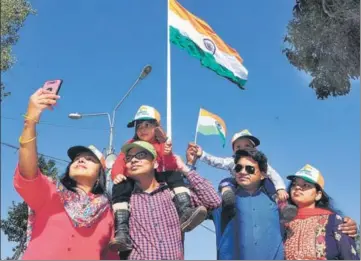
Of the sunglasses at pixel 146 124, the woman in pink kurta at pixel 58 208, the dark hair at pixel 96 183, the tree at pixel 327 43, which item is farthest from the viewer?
the tree at pixel 327 43

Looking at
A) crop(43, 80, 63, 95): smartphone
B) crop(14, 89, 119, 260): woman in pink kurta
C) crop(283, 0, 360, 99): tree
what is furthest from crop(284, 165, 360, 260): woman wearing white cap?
crop(283, 0, 360, 99): tree

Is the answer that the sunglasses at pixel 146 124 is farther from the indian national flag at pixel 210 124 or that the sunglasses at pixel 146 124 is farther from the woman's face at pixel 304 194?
the indian national flag at pixel 210 124

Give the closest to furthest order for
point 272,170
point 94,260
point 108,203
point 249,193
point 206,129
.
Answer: point 94,260 → point 108,203 → point 249,193 → point 272,170 → point 206,129

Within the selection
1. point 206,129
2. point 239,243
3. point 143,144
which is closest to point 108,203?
point 143,144

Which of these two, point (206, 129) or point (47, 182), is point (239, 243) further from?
point (206, 129)

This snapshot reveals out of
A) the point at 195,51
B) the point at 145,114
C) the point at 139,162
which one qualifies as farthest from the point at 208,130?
the point at 139,162

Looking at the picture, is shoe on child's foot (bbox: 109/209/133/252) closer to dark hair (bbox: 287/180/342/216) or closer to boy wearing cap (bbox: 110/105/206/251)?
boy wearing cap (bbox: 110/105/206/251)

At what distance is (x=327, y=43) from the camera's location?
35.0ft

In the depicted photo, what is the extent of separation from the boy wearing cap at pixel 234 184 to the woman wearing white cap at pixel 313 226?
0.14m

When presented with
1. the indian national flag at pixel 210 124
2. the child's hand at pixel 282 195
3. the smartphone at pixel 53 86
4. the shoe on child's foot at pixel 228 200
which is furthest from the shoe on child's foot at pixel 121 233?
the indian national flag at pixel 210 124

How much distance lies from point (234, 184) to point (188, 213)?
94 cm

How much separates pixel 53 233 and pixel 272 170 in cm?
272

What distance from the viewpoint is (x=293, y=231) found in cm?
489

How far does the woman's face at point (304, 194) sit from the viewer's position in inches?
200
